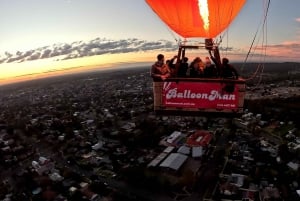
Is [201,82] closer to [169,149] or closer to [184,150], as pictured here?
[184,150]

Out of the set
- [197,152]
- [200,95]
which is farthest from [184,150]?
[200,95]

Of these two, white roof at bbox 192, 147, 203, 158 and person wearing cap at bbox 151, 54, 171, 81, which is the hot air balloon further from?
white roof at bbox 192, 147, 203, 158

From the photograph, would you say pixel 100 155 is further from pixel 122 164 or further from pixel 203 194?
pixel 203 194

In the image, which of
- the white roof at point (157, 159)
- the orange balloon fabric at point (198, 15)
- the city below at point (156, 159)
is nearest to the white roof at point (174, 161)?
the city below at point (156, 159)

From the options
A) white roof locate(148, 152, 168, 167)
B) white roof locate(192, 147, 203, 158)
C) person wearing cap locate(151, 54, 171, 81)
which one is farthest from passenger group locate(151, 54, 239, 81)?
white roof locate(192, 147, 203, 158)

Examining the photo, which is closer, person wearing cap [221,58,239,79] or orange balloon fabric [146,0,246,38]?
person wearing cap [221,58,239,79]

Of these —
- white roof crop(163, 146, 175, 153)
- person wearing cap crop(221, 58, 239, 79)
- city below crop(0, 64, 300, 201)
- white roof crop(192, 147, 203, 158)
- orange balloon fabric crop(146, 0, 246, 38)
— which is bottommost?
city below crop(0, 64, 300, 201)

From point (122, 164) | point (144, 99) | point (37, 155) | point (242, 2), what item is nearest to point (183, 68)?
point (242, 2)

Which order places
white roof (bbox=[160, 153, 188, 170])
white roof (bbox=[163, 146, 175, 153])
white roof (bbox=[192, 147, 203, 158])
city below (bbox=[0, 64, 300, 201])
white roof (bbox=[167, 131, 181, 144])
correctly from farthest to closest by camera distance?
1. white roof (bbox=[167, 131, 181, 144])
2. white roof (bbox=[163, 146, 175, 153])
3. white roof (bbox=[192, 147, 203, 158])
4. white roof (bbox=[160, 153, 188, 170])
5. city below (bbox=[0, 64, 300, 201])
